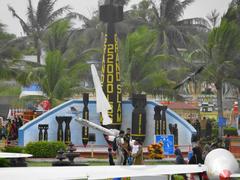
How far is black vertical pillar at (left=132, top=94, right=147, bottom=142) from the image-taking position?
101ft

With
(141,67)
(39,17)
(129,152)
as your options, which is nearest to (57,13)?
(39,17)

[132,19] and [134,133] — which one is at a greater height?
[132,19]

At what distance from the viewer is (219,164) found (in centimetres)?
770

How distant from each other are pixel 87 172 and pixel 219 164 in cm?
150

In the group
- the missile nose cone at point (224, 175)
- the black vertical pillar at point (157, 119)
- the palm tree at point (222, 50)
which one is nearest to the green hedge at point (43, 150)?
the black vertical pillar at point (157, 119)

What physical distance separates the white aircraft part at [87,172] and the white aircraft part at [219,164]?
0.20 meters

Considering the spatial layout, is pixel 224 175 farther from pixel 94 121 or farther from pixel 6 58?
pixel 6 58

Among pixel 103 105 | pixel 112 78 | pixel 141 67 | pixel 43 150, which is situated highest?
pixel 141 67

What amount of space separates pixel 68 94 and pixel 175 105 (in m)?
13.1

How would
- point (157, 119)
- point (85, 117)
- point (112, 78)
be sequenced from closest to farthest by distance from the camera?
point (157, 119)
point (85, 117)
point (112, 78)

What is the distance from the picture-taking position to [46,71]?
3984 cm

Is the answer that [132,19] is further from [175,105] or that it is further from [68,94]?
[68,94]

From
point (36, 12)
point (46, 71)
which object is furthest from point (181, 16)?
point (46, 71)

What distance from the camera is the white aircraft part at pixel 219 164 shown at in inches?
300
